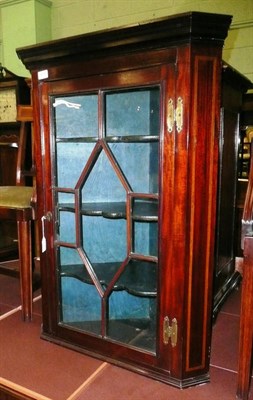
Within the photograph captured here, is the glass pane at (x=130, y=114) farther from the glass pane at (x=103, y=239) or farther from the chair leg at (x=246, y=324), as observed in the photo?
the chair leg at (x=246, y=324)

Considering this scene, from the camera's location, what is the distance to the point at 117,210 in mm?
1498

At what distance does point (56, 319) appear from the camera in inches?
65.1

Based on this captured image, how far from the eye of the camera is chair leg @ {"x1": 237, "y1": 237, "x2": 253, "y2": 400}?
1.24m

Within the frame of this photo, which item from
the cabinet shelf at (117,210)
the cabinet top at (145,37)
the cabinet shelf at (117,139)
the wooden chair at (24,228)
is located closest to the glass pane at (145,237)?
the cabinet shelf at (117,210)

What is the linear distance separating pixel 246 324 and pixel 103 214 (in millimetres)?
688

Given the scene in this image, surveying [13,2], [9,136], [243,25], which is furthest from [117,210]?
[13,2]

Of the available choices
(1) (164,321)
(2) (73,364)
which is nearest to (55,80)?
(1) (164,321)

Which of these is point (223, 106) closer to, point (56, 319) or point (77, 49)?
point (77, 49)

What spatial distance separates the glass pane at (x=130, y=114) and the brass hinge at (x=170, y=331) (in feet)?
2.45

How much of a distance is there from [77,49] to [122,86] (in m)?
0.23

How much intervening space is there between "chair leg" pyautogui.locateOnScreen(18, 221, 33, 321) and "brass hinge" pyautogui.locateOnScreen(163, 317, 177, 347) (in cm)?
86

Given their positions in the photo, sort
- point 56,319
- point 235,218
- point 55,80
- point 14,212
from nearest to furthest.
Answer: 1. point 55,80
2. point 56,319
3. point 14,212
4. point 235,218

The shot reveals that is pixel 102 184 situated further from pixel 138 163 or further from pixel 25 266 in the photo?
pixel 25 266

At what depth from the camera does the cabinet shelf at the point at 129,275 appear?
145cm
